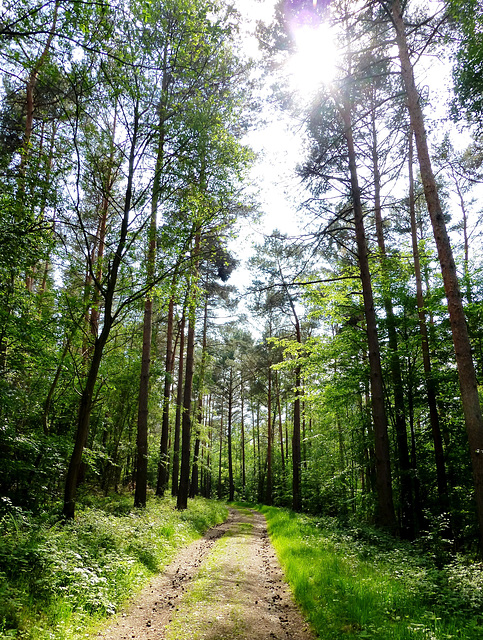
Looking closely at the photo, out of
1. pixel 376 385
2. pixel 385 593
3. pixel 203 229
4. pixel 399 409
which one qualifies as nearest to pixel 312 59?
pixel 203 229

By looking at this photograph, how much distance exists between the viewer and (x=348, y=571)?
538cm

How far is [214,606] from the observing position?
188 inches

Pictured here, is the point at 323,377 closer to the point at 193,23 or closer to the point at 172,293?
the point at 172,293

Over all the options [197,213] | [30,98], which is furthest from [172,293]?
[30,98]

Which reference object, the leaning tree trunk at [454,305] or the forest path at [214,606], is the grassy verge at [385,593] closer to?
the forest path at [214,606]

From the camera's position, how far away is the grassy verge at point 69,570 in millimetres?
3590

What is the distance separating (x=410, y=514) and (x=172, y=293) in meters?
9.59

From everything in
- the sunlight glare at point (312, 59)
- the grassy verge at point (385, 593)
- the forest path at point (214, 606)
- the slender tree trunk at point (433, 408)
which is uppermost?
the sunlight glare at point (312, 59)

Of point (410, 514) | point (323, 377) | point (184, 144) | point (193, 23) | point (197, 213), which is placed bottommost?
point (410, 514)

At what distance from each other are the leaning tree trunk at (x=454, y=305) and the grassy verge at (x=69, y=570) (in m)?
5.69

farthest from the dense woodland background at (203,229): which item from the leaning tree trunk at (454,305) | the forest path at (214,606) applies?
the forest path at (214,606)

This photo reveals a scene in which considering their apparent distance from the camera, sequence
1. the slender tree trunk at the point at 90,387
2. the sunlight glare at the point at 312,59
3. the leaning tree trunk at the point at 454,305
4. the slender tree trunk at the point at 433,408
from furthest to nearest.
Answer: the slender tree trunk at the point at 433,408 → the sunlight glare at the point at 312,59 → the slender tree trunk at the point at 90,387 → the leaning tree trunk at the point at 454,305

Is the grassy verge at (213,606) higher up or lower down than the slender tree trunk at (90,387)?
lower down

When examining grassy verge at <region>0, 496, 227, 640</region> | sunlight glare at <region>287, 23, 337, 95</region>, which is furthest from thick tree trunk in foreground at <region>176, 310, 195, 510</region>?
sunlight glare at <region>287, 23, 337, 95</region>
